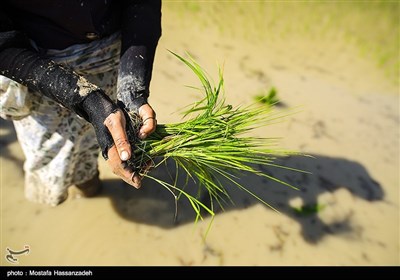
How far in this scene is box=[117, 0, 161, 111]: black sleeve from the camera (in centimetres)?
136

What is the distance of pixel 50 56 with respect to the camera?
1396 mm

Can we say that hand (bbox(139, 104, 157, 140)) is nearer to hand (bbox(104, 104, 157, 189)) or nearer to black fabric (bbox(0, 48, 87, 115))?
hand (bbox(104, 104, 157, 189))

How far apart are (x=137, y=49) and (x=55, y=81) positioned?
36cm

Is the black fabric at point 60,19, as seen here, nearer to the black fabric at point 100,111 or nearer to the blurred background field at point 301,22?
the black fabric at point 100,111

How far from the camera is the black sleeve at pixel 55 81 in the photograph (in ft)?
3.88

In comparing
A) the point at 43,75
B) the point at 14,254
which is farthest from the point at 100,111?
the point at 14,254

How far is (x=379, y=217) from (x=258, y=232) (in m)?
0.88

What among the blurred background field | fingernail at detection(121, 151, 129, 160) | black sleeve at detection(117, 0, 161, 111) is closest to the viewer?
fingernail at detection(121, 151, 129, 160)

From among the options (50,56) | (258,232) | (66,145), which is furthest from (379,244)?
(50,56)

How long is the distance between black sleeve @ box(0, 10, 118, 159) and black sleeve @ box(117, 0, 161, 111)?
0.17 meters

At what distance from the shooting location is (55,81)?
1.19 meters

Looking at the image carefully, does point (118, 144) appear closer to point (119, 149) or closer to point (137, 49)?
point (119, 149)

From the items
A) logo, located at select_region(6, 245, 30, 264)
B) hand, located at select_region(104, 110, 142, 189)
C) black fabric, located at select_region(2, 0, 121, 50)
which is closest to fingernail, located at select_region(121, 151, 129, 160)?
hand, located at select_region(104, 110, 142, 189)

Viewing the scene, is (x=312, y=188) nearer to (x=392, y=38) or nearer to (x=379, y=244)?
(x=379, y=244)
